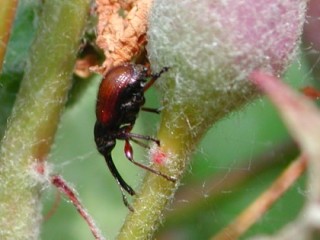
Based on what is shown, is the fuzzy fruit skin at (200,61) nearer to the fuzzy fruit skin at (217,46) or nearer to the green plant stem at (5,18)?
the fuzzy fruit skin at (217,46)

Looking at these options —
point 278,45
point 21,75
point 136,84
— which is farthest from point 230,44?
point 21,75

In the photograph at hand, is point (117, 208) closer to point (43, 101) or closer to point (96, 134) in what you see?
point (96, 134)

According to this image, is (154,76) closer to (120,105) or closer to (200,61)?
(200,61)

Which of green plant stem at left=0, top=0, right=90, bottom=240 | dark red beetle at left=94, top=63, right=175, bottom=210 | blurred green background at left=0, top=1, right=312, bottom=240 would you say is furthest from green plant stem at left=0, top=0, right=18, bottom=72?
blurred green background at left=0, top=1, right=312, bottom=240

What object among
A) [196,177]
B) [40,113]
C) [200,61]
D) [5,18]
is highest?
[200,61]

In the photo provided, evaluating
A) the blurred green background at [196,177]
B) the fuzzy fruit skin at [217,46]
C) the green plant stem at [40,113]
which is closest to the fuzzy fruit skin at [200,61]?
the fuzzy fruit skin at [217,46]

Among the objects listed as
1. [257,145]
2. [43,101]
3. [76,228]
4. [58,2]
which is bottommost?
[76,228]

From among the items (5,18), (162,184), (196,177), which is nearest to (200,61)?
(162,184)
